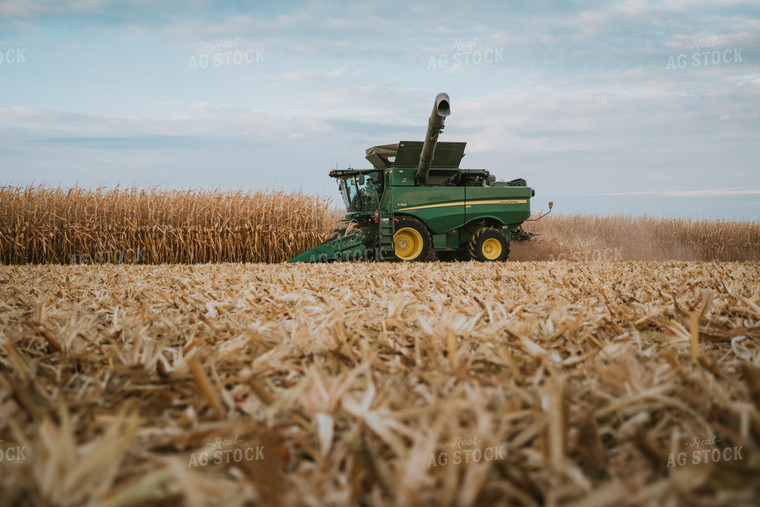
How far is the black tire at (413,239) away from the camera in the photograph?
9.08 metres

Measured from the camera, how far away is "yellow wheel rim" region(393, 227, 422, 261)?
30.0 feet

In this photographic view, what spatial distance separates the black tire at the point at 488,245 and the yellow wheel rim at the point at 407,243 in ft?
3.46

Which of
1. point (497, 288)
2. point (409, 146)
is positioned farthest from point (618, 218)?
point (497, 288)

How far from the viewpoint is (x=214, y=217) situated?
35.0ft

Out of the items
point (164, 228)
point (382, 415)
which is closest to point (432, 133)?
point (164, 228)

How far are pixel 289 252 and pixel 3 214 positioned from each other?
19.3ft

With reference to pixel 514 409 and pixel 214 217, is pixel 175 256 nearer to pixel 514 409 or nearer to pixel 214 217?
pixel 214 217

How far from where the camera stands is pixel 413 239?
9273mm

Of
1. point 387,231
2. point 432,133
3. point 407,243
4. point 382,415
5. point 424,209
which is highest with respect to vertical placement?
point 432,133

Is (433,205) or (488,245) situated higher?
(433,205)

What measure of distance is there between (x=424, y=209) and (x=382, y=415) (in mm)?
8296

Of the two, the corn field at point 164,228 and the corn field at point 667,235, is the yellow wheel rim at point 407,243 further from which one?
the corn field at point 667,235

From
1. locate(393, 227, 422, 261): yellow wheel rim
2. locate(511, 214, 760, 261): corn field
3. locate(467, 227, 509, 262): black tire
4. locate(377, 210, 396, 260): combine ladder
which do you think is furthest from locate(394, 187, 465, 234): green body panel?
locate(511, 214, 760, 261): corn field

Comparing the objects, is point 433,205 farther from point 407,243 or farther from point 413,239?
point 407,243
